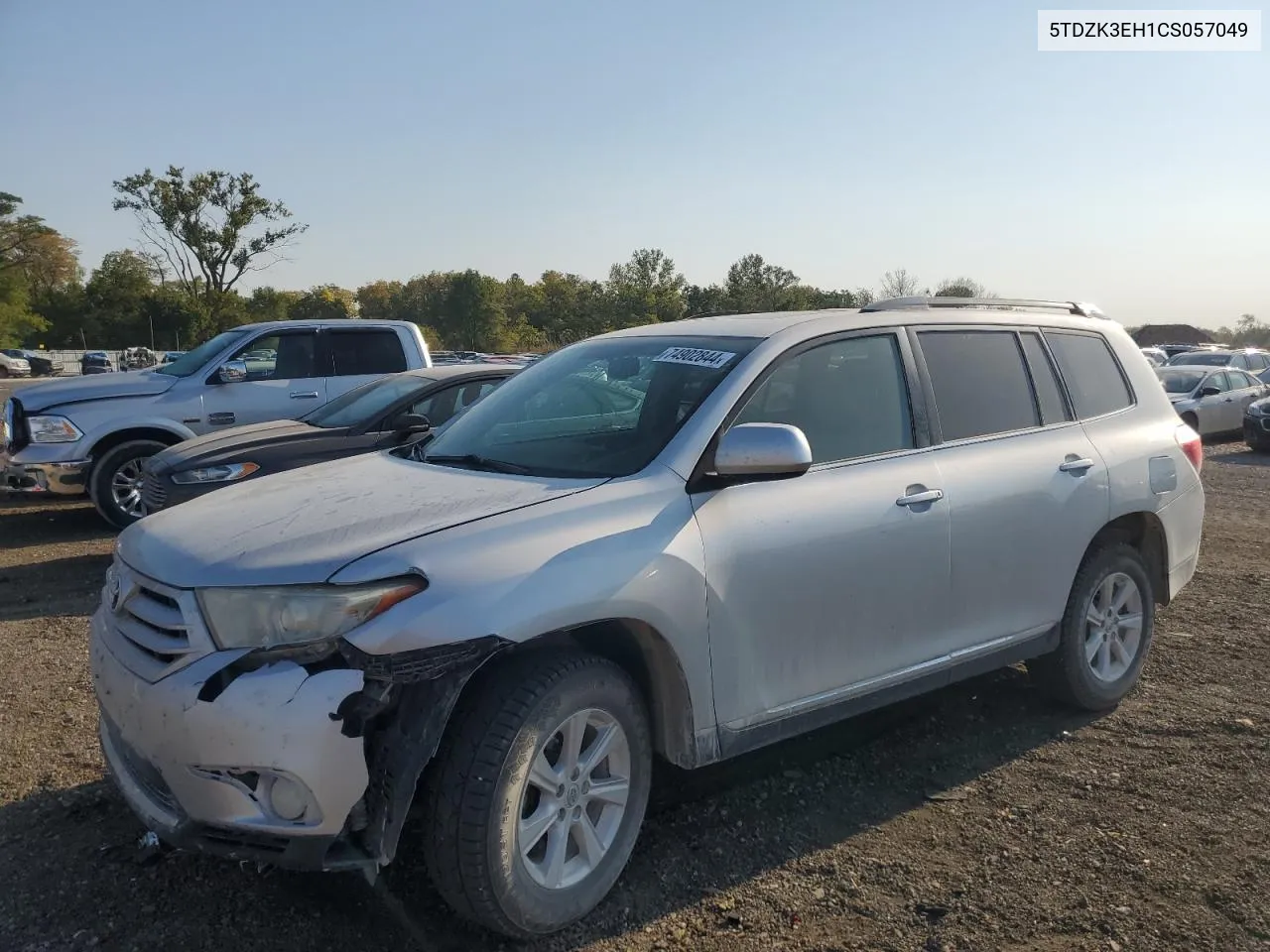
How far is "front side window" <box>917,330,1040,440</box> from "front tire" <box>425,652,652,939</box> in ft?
6.27

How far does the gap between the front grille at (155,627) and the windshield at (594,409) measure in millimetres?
1161

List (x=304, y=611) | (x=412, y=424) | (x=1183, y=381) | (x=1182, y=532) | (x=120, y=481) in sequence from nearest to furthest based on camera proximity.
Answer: (x=304, y=611), (x=1182, y=532), (x=412, y=424), (x=120, y=481), (x=1183, y=381)

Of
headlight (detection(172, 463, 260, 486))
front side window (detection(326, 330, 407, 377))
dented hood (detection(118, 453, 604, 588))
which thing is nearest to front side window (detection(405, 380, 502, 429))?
headlight (detection(172, 463, 260, 486))

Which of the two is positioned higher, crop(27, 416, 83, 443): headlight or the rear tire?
crop(27, 416, 83, 443): headlight

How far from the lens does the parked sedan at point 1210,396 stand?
17734mm

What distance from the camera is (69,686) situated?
481 centimetres

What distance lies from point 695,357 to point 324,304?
260 feet

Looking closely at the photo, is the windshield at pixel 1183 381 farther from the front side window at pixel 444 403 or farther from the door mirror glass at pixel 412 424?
the door mirror glass at pixel 412 424

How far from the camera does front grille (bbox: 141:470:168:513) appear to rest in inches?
267

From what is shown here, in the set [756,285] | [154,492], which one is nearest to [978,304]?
[154,492]

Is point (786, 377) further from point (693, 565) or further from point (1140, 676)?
point (1140, 676)

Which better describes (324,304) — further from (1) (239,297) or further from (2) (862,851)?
(2) (862,851)

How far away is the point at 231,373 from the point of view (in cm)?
909

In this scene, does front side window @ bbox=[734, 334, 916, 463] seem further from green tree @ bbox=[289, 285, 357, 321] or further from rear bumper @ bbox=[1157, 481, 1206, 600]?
green tree @ bbox=[289, 285, 357, 321]
